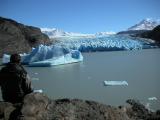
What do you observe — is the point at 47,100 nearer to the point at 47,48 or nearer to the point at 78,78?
the point at 78,78

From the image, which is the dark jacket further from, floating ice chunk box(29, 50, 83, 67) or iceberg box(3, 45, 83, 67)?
iceberg box(3, 45, 83, 67)

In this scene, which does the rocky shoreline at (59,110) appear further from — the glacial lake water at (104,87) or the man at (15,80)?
the glacial lake water at (104,87)

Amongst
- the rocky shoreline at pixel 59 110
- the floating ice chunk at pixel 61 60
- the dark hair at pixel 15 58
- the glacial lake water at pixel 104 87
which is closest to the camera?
the rocky shoreline at pixel 59 110

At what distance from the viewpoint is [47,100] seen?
2799 mm

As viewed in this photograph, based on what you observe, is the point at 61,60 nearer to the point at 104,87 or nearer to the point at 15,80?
the point at 104,87

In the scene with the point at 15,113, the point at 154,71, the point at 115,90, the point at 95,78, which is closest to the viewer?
the point at 15,113

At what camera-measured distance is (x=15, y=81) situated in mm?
3121

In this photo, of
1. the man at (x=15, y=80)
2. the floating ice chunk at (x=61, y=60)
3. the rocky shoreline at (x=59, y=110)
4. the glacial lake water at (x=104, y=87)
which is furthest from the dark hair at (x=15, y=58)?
the floating ice chunk at (x=61, y=60)

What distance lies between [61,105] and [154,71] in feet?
14.5

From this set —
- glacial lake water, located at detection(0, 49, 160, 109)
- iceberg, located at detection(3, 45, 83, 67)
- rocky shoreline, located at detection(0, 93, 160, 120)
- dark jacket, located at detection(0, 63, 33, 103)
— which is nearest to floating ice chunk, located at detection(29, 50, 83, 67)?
iceberg, located at detection(3, 45, 83, 67)

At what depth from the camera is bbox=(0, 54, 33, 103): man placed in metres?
3.09

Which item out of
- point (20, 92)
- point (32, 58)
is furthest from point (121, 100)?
point (32, 58)

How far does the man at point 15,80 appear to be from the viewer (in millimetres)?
3086

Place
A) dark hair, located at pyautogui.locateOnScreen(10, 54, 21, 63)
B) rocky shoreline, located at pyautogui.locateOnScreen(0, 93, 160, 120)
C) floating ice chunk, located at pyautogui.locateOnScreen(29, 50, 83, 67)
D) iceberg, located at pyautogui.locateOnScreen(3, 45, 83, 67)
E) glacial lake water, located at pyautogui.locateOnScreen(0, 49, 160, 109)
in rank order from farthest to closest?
iceberg, located at pyautogui.locateOnScreen(3, 45, 83, 67), floating ice chunk, located at pyautogui.locateOnScreen(29, 50, 83, 67), glacial lake water, located at pyautogui.locateOnScreen(0, 49, 160, 109), dark hair, located at pyautogui.locateOnScreen(10, 54, 21, 63), rocky shoreline, located at pyautogui.locateOnScreen(0, 93, 160, 120)
